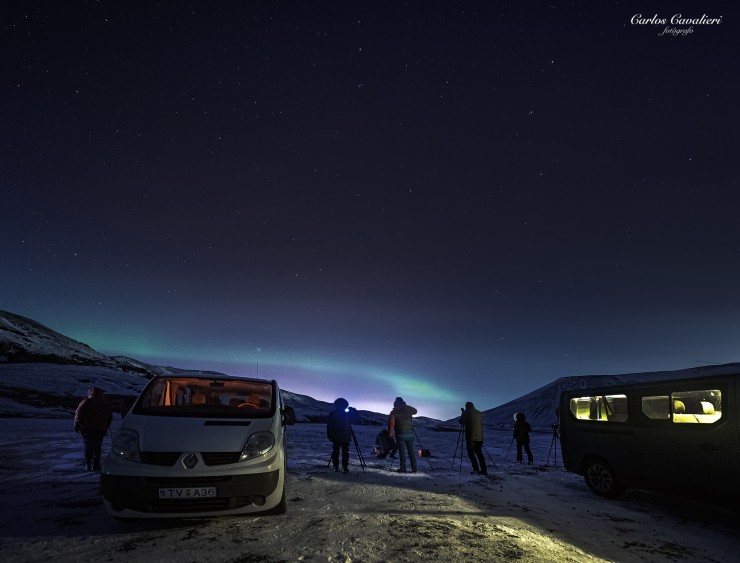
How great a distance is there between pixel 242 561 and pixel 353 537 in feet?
4.45

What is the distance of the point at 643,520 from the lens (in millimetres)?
6719

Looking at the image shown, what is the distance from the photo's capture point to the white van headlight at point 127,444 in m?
4.98

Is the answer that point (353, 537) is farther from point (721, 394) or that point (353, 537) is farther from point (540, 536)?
point (721, 394)

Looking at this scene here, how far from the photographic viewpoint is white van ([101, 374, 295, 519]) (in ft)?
15.8

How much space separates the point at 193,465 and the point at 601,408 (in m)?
8.13

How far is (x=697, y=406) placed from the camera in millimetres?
7035

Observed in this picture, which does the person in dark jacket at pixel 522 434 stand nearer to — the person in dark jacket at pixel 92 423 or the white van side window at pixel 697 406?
the white van side window at pixel 697 406

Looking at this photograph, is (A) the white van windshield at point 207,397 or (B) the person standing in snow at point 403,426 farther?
(B) the person standing in snow at point 403,426

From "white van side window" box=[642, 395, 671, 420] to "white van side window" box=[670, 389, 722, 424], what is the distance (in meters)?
0.11

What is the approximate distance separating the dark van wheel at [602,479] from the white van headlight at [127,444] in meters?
8.57

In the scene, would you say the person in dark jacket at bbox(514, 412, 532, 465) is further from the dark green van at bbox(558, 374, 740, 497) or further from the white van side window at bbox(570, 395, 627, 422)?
the white van side window at bbox(570, 395, 627, 422)

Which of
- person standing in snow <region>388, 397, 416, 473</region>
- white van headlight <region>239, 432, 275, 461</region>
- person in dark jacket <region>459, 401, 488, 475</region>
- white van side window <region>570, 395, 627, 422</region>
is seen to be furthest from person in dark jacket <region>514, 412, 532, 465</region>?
white van headlight <region>239, 432, 275, 461</region>

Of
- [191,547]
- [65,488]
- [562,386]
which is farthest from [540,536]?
[562,386]

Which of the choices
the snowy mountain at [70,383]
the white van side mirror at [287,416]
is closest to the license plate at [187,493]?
the white van side mirror at [287,416]
